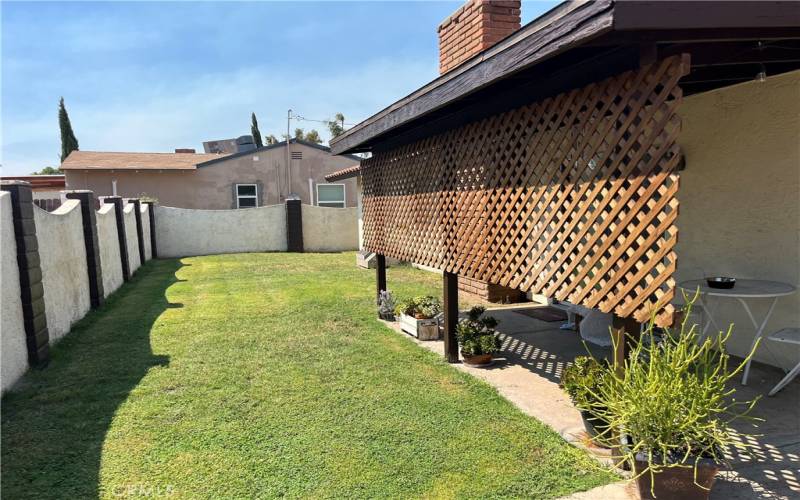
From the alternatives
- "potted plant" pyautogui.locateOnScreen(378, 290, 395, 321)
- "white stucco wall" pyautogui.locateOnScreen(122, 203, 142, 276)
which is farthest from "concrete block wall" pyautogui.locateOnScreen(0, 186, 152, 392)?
"potted plant" pyautogui.locateOnScreen(378, 290, 395, 321)

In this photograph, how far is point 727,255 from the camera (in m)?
4.97

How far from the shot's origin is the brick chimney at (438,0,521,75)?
21.3 feet

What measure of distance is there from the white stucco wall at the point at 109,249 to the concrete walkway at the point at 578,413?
6.06 meters

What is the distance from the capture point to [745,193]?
15.6ft

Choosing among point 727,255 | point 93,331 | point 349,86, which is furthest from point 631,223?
point 349,86

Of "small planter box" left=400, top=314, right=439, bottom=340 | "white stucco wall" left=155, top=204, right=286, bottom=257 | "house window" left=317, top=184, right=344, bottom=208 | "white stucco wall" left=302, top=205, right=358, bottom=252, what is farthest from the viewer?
"house window" left=317, top=184, right=344, bottom=208

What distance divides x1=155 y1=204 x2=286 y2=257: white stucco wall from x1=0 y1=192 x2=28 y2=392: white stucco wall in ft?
40.6

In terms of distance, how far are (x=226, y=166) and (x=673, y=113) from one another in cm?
2039

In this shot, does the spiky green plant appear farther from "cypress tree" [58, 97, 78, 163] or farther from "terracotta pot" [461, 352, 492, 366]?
"cypress tree" [58, 97, 78, 163]

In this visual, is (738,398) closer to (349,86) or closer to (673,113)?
(673,113)

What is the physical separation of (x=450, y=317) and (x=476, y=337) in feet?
1.27

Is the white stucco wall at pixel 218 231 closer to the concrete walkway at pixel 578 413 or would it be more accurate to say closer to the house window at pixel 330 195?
the house window at pixel 330 195

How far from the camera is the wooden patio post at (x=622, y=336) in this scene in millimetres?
3047

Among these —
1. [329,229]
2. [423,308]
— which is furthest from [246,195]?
[423,308]
